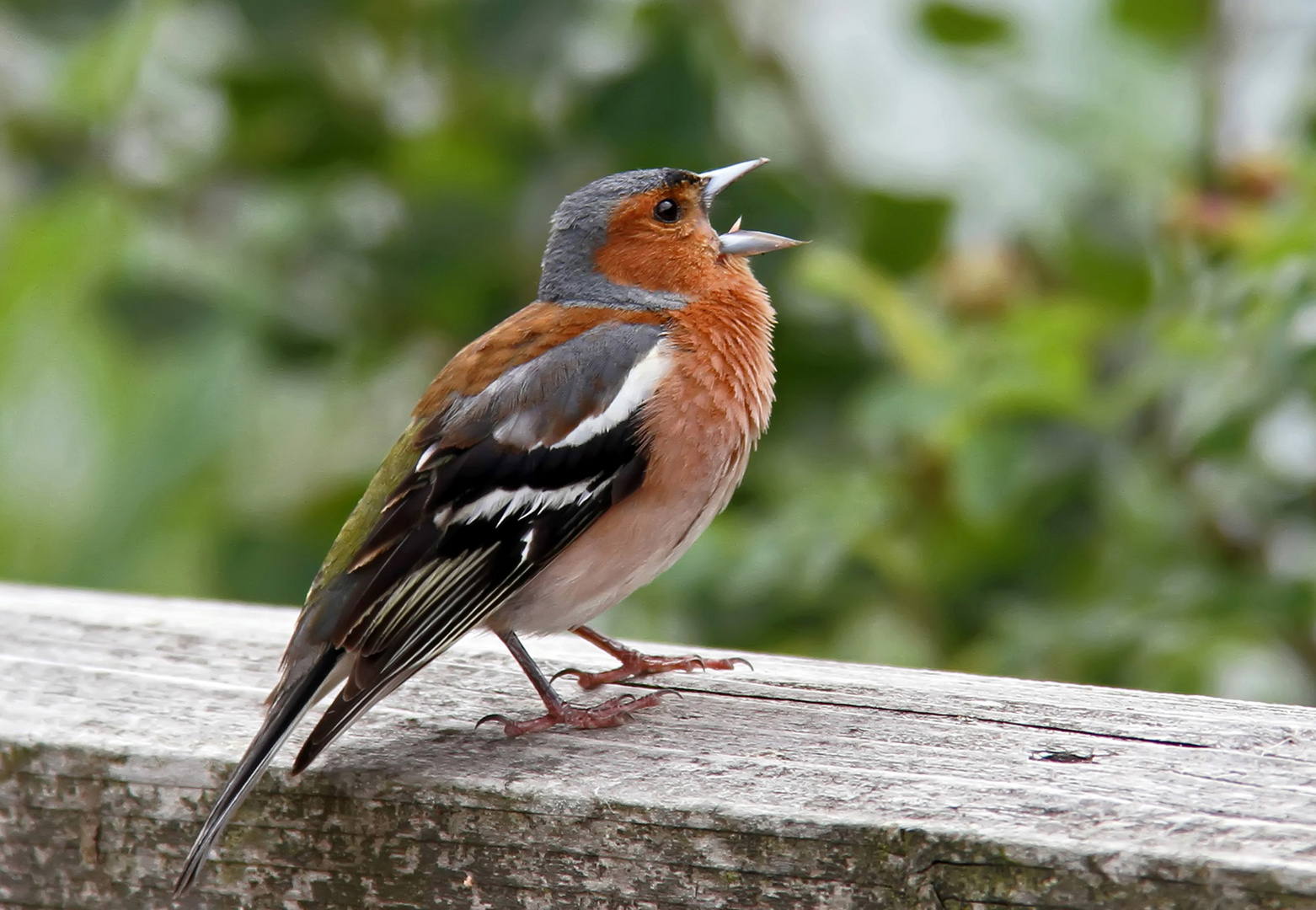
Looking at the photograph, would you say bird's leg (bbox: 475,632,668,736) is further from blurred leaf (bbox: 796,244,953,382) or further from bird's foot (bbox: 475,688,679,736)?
blurred leaf (bbox: 796,244,953,382)

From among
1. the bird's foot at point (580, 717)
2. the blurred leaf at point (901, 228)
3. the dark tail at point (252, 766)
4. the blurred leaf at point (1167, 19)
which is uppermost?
the blurred leaf at point (1167, 19)

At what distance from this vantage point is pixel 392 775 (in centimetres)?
194

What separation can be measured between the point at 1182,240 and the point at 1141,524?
0.64 metres

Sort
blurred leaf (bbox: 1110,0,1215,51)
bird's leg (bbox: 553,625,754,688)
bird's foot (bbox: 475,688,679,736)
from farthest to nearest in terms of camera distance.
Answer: blurred leaf (bbox: 1110,0,1215,51)
bird's leg (bbox: 553,625,754,688)
bird's foot (bbox: 475,688,679,736)

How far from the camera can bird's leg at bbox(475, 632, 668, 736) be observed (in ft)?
7.16

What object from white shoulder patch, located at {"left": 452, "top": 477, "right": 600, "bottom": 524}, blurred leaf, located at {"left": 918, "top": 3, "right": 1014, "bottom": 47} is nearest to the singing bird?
white shoulder patch, located at {"left": 452, "top": 477, "right": 600, "bottom": 524}

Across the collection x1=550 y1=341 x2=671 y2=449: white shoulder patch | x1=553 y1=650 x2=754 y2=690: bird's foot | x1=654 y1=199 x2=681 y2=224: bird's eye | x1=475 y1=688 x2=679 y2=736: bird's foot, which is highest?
x1=654 y1=199 x2=681 y2=224: bird's eye

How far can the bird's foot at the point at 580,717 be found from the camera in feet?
7.14

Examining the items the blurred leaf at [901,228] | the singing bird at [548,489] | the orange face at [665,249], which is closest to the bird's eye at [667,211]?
the orange face at [665,249]

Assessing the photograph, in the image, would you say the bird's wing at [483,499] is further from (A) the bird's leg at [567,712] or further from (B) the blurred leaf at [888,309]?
(B) the blurred leaf at [888,309]

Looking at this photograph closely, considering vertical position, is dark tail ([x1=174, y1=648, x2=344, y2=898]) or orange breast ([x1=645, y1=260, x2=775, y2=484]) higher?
orange breast ([x1=645, y1=260, x2=775, y2=484])

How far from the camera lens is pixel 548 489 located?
255 cm

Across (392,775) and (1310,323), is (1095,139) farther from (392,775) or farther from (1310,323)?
(392,775)

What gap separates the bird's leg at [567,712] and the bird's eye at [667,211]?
1.09 meters
